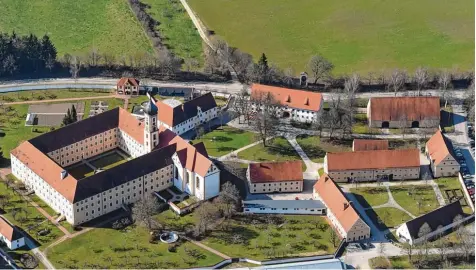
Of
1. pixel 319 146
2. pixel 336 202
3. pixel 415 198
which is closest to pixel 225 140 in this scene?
pixel 319 146

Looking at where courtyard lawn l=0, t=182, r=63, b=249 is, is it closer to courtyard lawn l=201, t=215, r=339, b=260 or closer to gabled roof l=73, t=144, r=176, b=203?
gabled roof l=73, t=144, r=176, b=203

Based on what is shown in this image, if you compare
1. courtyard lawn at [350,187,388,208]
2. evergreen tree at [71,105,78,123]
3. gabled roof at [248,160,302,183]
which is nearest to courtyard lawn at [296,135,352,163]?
gabled roof at [248,160,302,183]

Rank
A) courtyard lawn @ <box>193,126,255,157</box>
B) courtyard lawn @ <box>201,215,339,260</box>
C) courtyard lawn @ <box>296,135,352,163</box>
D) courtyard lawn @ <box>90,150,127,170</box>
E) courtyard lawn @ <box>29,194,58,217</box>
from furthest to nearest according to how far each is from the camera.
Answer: courtyard lawn @ <box>193,126,255,157</box> → courtyard lawn @ <box>296,135,352,163</box> → courtyard lawn @ <box>90,150,127,170</box> → courtyard lawn @ <box>29,194,58,217</box> → courtyard lawn @ <box>201,215,339,260</box>

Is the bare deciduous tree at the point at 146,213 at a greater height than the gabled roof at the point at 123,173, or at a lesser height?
lesser

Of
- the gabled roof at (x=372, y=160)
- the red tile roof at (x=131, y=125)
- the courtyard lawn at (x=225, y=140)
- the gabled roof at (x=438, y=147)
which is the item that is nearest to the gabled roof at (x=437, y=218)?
the gabled roof at (x=372, y=160)

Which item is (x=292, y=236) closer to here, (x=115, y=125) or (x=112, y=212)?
(x=112, y=212)

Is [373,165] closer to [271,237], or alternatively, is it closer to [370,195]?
[370,195]

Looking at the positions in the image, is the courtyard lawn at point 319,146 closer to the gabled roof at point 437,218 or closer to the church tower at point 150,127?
the gabled roof at point 437,218
